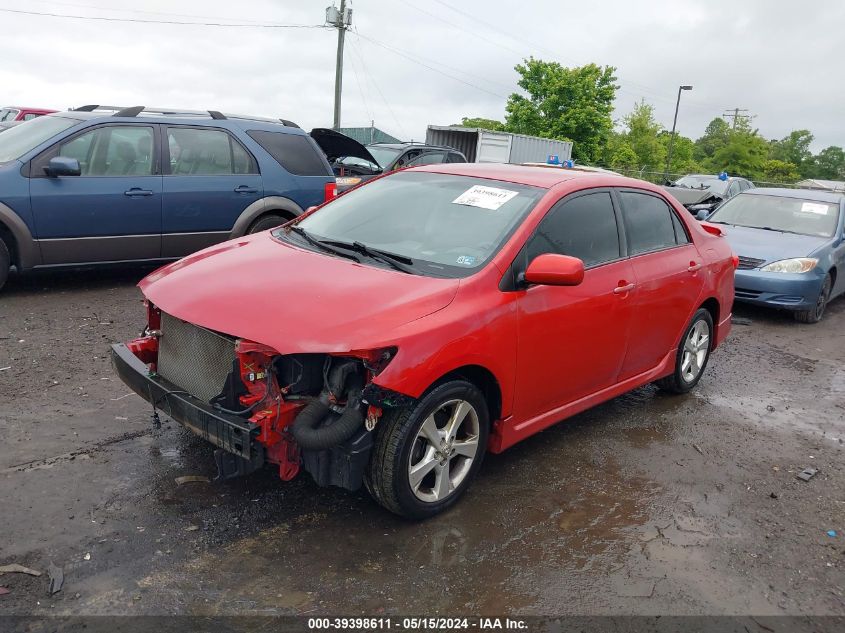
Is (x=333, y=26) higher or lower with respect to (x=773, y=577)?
higher

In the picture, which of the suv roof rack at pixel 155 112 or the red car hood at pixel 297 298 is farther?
Result: the suv roof rack at pixel 155 112

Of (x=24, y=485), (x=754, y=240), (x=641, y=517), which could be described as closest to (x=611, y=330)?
(x=641, y=517)

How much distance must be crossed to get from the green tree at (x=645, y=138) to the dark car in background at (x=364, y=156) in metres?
58.2

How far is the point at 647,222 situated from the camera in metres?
5.05

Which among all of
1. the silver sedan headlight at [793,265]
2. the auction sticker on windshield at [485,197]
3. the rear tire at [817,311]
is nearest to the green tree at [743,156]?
the rear tire at [817,311]

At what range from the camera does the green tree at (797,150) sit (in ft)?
346

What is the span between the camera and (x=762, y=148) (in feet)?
235

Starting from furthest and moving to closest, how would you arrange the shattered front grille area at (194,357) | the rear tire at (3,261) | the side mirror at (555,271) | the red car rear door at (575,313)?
the rear tire at (3,261), the red car rear door at (575,313), the side mirror at (555,271), the shattered front grille area at (194,357)

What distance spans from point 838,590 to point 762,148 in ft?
254

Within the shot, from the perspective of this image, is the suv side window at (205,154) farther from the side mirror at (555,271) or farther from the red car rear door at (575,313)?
the side mirror at (555,271)

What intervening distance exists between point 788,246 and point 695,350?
4.21 m

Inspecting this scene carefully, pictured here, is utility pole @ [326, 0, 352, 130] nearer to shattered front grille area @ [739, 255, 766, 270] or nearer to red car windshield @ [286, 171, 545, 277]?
shattered front grille area @ [739, 255, 766, 270]

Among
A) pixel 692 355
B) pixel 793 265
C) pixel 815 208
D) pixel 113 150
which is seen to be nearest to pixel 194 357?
pixel 692 355

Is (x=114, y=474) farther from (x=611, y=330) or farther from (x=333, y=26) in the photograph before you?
(x=333, y=26)
